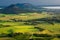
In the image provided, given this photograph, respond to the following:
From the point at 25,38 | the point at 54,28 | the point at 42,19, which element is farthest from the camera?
the point at 42,19

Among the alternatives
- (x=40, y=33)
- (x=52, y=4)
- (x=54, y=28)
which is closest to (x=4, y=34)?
(x=40, y=33)

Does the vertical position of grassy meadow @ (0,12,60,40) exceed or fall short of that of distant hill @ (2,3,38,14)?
it falls short

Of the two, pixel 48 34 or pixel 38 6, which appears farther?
pixel 38 6

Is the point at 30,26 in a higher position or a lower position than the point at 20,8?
lower

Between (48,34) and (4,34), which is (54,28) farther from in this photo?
(4,34)

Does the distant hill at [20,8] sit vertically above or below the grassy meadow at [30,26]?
above

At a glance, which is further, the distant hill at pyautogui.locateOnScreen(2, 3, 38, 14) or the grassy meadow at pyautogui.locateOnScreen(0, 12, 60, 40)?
the distant hill at pyautogui.locateOnScreen(2, 3, 38, 14)

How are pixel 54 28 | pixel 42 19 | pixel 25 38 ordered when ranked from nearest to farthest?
1. pixel 25 38
2. pixel 54 28
3. pixel 42 19

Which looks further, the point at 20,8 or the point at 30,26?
the point at 20,8
